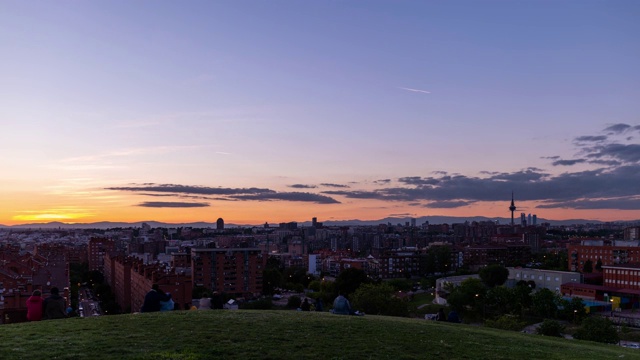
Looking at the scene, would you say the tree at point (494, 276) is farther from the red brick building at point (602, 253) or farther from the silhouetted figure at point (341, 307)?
the silhouetted figure at point (341, 307)

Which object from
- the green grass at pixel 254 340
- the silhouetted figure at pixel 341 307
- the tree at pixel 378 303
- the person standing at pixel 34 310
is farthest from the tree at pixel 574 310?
the person standing at pixel 34 310

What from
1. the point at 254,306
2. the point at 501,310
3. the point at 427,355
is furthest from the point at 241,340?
the point at 501,310

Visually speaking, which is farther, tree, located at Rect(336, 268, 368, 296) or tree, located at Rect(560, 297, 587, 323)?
tree, located at Rect(336, 268, 368, 296)

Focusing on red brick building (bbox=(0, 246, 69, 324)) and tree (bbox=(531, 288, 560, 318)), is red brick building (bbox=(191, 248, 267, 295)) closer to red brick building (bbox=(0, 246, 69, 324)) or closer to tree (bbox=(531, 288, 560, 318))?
red brick building (bbox=(0, 246, 69, 324))

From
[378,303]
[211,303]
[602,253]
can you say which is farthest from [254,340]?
[602,253]

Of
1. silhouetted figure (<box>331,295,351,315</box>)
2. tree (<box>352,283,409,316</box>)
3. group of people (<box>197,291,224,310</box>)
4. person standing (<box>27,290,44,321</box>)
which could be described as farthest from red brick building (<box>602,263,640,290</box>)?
person standing (<box>27,290,44,321</box>)

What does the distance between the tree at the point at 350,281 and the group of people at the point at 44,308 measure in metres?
48.8

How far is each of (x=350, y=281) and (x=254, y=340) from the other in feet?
176

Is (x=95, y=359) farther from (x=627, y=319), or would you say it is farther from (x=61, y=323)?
(x=627, y=319)

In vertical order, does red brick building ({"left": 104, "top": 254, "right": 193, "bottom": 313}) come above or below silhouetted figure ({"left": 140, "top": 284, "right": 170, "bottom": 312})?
below

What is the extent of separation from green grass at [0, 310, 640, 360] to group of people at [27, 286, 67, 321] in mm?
1445

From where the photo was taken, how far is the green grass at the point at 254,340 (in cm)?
1109

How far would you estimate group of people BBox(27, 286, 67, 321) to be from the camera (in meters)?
15.9

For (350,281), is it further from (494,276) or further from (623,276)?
(623,276)
